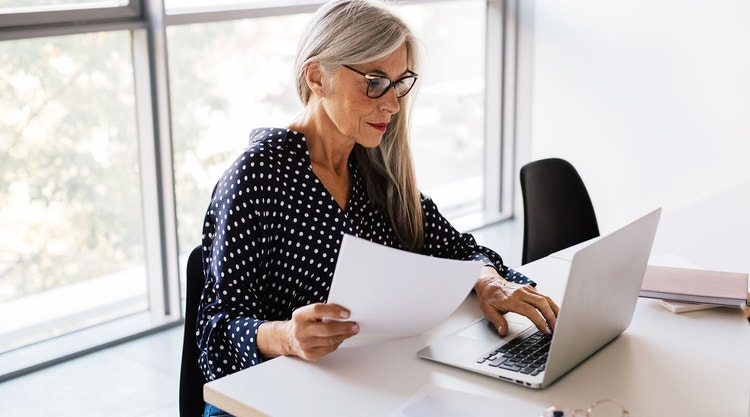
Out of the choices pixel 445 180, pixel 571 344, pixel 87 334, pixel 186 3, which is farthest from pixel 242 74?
pixel 571 344

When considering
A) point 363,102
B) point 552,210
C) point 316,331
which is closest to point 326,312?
point 316,331

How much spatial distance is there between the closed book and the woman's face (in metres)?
0.68

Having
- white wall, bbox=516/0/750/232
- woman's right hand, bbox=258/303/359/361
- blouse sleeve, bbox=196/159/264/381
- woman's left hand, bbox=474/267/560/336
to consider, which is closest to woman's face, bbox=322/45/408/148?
blouse sleeve, bbox=196/159/264/381

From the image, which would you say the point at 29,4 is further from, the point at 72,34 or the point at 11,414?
the point at 11,414

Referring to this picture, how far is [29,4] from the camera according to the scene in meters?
3.16

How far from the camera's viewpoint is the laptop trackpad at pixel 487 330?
1.75 metres

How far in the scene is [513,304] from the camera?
6.02 ft

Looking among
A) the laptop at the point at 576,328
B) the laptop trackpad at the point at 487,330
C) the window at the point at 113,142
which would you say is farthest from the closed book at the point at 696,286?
the window at the point at 113,142

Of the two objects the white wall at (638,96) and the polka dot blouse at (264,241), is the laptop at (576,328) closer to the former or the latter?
the polka dot blouse at (264,241)

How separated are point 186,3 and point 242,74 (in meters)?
0.47

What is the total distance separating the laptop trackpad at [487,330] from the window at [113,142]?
1380 millimetres

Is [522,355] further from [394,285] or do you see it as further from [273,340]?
[273,340]

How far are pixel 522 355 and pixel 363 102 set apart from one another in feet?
2.14

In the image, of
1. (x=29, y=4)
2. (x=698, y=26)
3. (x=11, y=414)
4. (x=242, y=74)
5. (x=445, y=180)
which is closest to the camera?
(x=11, y=414)
